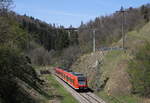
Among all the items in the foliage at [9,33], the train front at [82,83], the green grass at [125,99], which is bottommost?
the green grass at [125,99]

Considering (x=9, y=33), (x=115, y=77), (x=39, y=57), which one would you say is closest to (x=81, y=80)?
(x=115, y=77)

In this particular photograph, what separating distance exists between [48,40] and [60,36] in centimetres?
1599

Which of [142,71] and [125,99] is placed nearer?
[142,71]

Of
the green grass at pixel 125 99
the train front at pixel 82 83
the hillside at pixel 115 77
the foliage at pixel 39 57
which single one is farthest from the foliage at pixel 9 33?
the foliage at pixel 39 57

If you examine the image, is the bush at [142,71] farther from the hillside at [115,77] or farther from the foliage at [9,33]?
the foliage at [9,33]

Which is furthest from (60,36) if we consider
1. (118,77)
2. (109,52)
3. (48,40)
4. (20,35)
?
(20,35)

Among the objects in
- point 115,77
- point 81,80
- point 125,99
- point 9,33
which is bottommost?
point 125,99

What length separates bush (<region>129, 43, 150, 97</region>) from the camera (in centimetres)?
2947

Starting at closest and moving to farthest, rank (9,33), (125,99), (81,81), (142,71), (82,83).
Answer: (9,33) < (142,71) < (125,99) < (82,83) < (81,81)

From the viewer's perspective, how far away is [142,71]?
97.5ft

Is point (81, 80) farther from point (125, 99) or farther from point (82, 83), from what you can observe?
point (125, 99)

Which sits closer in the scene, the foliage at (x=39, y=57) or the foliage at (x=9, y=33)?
the foliage at (x=9, y=33)

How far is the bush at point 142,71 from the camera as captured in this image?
29.5 m

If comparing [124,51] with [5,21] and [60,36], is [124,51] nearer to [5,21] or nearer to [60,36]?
[5,21]
